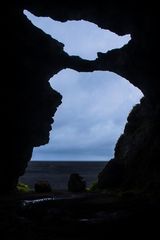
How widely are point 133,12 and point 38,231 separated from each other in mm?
27666

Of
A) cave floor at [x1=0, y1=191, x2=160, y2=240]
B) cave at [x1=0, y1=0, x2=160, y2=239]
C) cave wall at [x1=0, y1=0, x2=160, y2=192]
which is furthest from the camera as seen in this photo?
cave wall at [x1=0, y1=0, x2=160, y2=192]

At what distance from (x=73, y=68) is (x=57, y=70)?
2.41 metres

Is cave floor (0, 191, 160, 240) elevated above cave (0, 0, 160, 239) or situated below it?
below

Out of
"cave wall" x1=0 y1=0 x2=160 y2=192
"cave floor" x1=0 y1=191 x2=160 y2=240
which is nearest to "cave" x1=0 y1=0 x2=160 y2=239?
"cave wall" x1=0 y1=0 x2=160 y2=192

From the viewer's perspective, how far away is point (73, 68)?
50094mm

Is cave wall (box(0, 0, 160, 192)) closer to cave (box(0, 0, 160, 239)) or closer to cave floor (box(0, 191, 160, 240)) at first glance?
cave (box(0, 0, 160, 239))

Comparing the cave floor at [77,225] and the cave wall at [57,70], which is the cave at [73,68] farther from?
the cave floor at [77,225]

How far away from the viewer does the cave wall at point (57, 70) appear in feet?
126

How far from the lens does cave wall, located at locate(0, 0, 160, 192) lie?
38.5 metres

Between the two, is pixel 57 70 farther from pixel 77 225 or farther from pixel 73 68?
pixel 77 225

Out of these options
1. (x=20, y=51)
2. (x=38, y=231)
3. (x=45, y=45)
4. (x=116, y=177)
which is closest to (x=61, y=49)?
(x=45, y=45)

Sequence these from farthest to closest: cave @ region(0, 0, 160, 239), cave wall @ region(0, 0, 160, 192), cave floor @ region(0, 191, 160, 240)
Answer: cave wall @ region(0, 0, 160, 192) → cave @ region(0, 0, 160, 239) → cave floor @ region(0, 191, 160, 240)

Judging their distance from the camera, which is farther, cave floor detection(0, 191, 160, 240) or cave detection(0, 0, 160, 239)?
cave detection(0, 0, 160, 239)

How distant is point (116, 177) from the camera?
50.2 m
